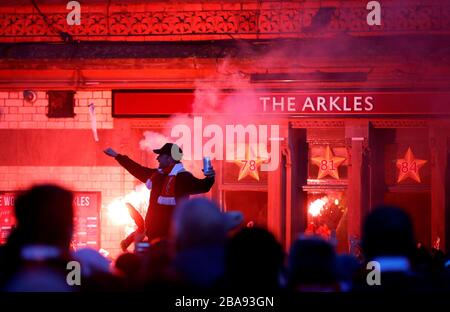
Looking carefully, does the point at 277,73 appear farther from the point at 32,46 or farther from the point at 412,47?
the point at 32,46

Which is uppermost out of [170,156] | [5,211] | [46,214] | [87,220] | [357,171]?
[170,156]

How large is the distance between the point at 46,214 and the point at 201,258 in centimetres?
76

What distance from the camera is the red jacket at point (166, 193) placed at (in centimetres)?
850

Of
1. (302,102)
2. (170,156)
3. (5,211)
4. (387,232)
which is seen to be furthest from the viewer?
(5,211)

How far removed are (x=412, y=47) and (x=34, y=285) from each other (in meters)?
8.93

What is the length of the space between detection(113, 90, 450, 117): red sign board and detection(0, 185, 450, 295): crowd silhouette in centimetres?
761

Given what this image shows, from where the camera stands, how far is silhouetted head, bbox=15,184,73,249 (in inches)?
146

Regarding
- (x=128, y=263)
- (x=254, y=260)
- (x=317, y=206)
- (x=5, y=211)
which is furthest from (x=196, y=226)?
(x=5, y=211)

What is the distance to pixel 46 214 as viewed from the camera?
3723 mm

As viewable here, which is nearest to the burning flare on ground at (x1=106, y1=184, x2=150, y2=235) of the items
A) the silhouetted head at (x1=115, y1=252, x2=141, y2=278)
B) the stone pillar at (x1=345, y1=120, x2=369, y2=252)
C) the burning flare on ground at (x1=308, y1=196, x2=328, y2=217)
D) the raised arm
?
the burning flare on ground at (x1=308, y1=196, x2=328, y2=217)

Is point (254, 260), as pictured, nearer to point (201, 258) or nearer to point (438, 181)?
point (201, 258)

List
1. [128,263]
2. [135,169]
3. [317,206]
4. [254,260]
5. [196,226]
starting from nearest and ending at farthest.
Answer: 1. [196,226]
2. [254,260]
3. [128,263]
4. [135,169]
5. [317,206]

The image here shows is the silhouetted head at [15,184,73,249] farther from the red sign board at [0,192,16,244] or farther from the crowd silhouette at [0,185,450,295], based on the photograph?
the red sign board at [0,192,16,244]

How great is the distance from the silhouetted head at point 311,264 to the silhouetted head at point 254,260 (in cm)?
14
